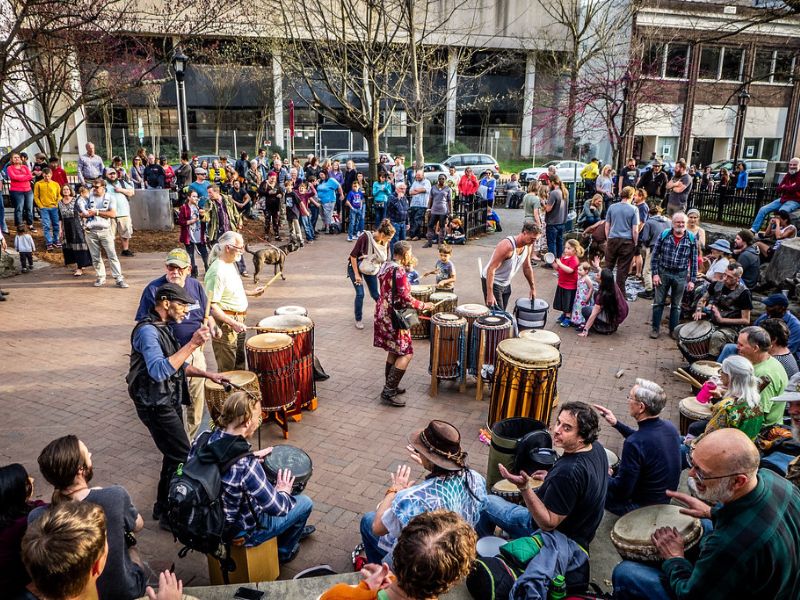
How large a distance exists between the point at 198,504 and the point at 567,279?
751 centimetres

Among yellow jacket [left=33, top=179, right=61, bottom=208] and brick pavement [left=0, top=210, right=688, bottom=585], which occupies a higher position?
yellow jacket [left=33, top=179, right=61, bottom=208]

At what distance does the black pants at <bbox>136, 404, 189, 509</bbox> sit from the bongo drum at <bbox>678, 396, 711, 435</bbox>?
4503 millimetres

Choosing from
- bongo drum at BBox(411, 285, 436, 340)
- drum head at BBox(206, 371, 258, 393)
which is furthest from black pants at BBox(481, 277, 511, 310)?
drum head at BBox(206, 371, 258, 393)

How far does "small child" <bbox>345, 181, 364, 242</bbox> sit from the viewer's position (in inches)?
638

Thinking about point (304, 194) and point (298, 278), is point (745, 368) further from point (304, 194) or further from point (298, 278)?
point (304, 194)

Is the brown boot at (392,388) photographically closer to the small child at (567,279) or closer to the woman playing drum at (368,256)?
the woman playing drum at (368,256)

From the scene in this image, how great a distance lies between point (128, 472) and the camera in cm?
545

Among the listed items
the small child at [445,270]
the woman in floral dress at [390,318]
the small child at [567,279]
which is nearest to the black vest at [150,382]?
the woman in floral dress at [390,318]

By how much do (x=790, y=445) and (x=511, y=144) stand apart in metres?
37.3

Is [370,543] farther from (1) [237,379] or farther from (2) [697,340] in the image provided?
(2) [697,340]

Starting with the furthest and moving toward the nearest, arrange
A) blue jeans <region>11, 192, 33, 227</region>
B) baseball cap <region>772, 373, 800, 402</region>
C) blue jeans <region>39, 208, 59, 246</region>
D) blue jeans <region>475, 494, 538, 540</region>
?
blue jeans <region>11, 192, 33, 227</region> → blue jeans <region>39, 208, 59, 246</region> → baseball cap <region>772, 373, 800, 402</region> → blue jeans <region>475, 494, 538, 540</region>

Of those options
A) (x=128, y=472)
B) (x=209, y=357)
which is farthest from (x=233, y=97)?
(x=128, y=472)

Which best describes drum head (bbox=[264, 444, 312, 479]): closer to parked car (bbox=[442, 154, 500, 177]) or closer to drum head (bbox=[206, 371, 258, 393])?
drum head (bbox=[206, 371, 258, 393])

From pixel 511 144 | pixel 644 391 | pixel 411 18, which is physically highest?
pixel 411 18
